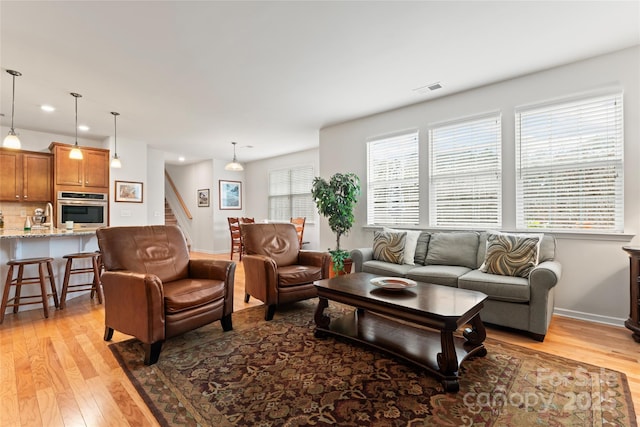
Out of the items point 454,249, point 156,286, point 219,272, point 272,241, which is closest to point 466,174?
point 454,249

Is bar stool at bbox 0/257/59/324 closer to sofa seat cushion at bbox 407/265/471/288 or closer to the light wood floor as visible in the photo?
the light wood floor

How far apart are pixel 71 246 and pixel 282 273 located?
267 centimetres

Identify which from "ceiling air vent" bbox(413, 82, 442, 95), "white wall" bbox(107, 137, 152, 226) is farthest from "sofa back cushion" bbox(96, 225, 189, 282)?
"white wall" bbox(107, 137, 152, 226)

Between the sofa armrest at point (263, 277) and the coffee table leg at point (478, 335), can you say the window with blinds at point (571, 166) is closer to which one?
the coffee table leg at point (478, 335)

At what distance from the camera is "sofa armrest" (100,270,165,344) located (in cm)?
206

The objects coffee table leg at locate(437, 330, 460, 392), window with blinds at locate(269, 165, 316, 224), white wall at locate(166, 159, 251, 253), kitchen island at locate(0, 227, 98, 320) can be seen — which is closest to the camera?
coffee table leg at locate(437, 330, 460, 392)

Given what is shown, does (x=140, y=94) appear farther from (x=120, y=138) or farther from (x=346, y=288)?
(x=346, y=288)

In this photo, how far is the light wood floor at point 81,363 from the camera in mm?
1575

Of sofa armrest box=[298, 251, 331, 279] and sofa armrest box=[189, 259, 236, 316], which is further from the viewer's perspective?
sofa armrest box=[298, 251, 331, 279]

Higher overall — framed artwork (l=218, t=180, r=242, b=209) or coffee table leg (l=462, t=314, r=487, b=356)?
framed artwork (l=218, t=180, r=242, b=209)

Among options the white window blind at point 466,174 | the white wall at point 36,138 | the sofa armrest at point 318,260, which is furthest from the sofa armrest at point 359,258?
the white wall at point 36,138

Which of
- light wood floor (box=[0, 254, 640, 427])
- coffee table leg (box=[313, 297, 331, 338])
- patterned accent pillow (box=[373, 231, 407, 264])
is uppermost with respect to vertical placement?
patterned accent pillow (box=[373, 231, 407, 264])

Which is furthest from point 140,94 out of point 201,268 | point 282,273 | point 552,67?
point 552,67

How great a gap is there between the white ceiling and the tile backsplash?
5.56ft
